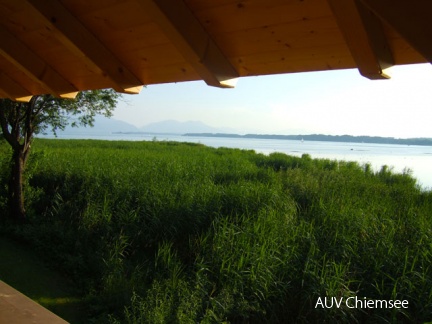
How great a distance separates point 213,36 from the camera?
5.56 ft

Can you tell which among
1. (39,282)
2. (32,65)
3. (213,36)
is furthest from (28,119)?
(213,36)

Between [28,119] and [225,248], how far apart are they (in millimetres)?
4868

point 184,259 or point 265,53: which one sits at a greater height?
point 265,53

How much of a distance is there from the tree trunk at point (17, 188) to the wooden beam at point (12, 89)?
3943mm

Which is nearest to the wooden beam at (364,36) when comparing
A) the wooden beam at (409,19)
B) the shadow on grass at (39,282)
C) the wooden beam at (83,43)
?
the wooden beam at (409,19)

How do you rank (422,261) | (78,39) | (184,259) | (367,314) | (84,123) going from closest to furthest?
(78,39) → (367,314) → (422,261) → (184,259) → (84,123)

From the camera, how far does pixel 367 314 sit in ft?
11.9

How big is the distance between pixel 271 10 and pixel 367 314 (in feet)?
11.2

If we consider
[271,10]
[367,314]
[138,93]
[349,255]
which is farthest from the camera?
[349,255]

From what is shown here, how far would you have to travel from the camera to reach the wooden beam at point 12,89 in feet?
10.9

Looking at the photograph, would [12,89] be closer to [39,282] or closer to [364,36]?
[39,282]

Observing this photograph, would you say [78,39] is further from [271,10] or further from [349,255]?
[349,255]

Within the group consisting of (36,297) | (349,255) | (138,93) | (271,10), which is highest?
(271,10)

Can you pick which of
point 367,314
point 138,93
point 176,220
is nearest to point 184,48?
point 138,93
